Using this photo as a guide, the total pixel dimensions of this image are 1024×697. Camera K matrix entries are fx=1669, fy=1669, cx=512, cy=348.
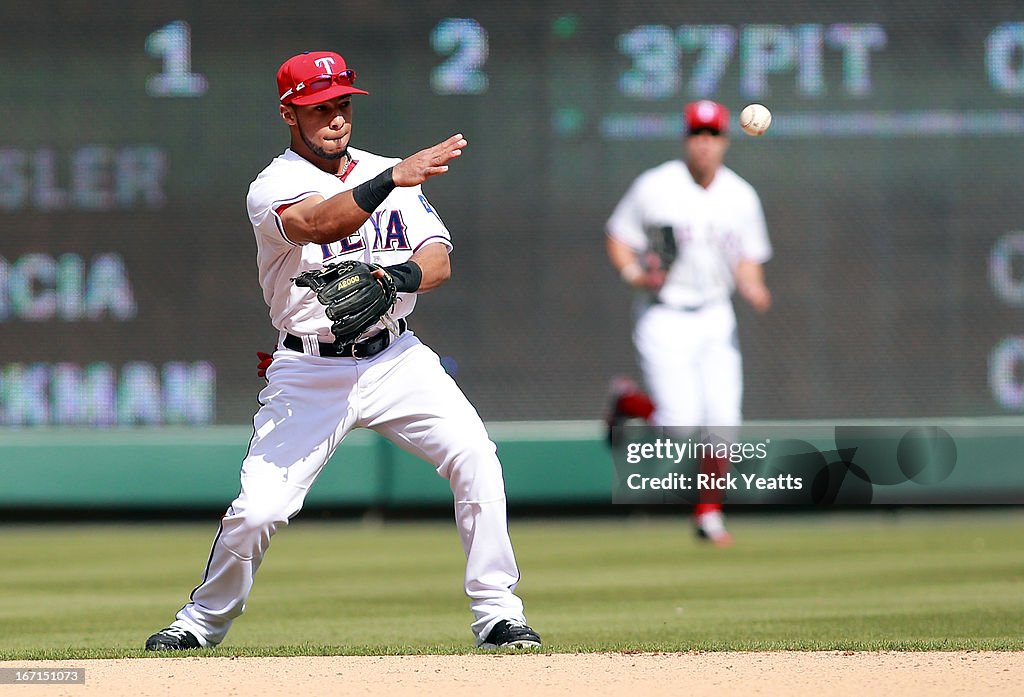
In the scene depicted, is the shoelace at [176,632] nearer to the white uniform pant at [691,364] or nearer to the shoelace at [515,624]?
the shoelace at [515,624]

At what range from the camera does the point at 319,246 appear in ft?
15.3

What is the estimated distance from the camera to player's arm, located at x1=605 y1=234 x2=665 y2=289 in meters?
8.30

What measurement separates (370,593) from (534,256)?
9.34 feet

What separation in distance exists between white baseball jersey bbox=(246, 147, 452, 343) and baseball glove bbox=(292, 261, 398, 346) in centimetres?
18

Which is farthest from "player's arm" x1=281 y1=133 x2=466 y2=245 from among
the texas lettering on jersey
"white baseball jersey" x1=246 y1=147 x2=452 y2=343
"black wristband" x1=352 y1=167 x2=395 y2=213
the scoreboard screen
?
the scoreboard screen

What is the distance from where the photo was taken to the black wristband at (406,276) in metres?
4.43

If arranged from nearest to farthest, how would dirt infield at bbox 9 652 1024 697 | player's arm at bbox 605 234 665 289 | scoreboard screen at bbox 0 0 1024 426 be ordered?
dirt infield at bbox 9 652 1024 697, player's arm at bbox 605 234 665 289, scoreboard screen at bbox 0 0 1024 426

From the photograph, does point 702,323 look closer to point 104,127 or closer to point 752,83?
point 752,83

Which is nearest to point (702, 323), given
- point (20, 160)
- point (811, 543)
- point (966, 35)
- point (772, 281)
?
point (772, 281)

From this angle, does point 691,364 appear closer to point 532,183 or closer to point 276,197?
point 532,183

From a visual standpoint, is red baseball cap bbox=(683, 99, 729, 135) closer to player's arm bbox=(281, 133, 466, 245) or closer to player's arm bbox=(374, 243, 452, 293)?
player's arm bbox=(374, 243, 452, 293)

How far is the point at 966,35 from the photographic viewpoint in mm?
8812

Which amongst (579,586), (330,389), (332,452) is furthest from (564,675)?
(579,586)

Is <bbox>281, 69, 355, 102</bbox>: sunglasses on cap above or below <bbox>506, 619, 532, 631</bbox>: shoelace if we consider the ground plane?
above
